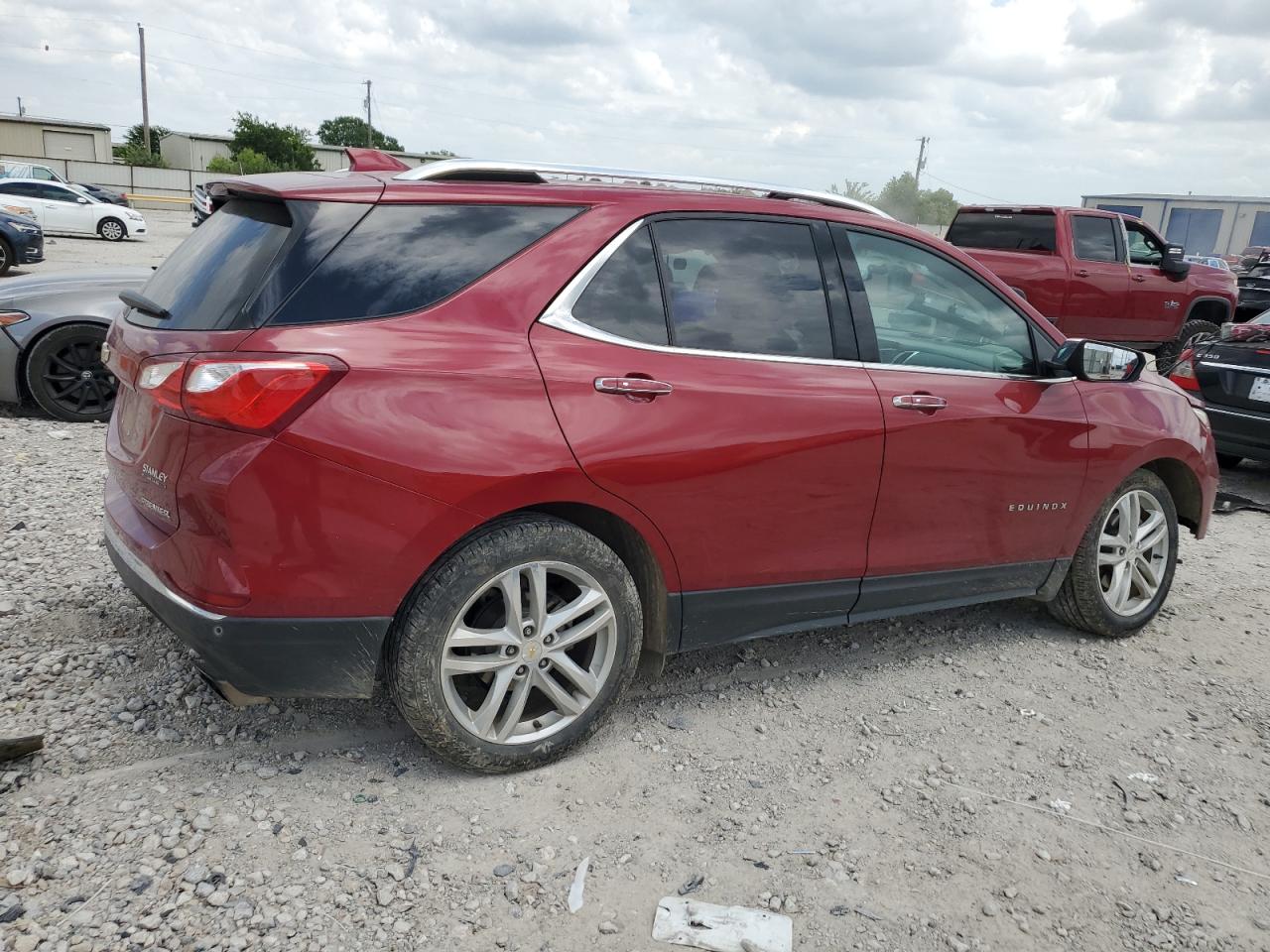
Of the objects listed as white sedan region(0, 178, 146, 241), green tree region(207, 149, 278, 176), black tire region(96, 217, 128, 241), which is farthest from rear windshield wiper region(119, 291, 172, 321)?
green tree region(207, 149, 278, 176)

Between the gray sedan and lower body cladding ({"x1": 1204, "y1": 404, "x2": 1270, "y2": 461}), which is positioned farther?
lower body cladding ({"x1": 1204, "y1": 404, "x2": 1270, "y2": 461})

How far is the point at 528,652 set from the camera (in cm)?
306

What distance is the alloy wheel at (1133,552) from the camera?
4527 mm

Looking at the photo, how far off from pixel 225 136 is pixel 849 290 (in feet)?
228

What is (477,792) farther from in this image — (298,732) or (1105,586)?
(1105,586)

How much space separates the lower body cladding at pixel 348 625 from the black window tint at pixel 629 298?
0.86 m

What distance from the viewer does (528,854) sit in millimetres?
2822

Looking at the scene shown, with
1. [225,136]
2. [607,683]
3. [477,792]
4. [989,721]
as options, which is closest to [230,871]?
[477,792]

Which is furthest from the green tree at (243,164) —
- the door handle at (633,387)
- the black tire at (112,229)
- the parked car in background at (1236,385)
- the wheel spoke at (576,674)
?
the wheel spoke at (576,674)

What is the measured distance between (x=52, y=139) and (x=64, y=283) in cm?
5988

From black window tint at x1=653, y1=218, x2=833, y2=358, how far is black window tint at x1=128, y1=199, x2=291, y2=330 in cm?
116

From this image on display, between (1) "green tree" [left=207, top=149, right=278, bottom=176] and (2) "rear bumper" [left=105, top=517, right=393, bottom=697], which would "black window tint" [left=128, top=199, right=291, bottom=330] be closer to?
(2) "rear bumper" [left=105, top=517, right=393, bottom=697]

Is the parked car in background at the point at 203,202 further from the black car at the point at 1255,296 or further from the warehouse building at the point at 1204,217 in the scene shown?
the warehouse building at the point at 1204,217

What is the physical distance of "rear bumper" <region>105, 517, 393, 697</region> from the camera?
2.72 meters
